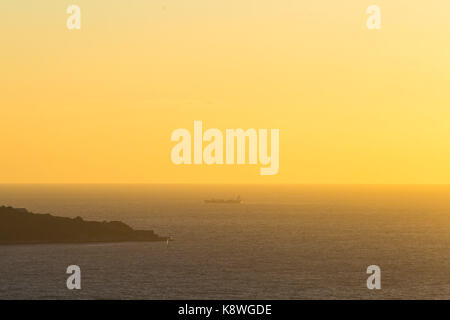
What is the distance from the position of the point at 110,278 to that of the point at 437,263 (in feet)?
215

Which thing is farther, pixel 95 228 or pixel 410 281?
pixel 95 228

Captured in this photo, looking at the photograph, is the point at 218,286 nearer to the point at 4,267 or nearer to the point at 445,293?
the point at 445,293

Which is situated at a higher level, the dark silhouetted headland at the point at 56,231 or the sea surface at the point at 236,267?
the dark silhouetted headland at the point at 56,231

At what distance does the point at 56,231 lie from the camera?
16888cm

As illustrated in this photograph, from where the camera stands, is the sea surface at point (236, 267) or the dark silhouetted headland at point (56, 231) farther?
the dark silhouetted headland at point (56, 231)

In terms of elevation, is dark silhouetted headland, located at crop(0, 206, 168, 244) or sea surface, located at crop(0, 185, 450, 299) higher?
dark silhouetted headland, located at crop(0, 206, 168, 244)

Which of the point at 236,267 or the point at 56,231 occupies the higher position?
the point at 56,231

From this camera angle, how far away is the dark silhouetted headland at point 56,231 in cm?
16638

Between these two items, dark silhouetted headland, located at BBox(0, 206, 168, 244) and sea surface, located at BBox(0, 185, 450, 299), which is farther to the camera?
dark silhouetted headland, located at BBox(0, 206, 168, 244)

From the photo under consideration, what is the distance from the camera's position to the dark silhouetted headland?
166 meters

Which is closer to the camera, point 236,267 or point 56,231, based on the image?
point 236,267

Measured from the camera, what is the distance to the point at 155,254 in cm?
13788
